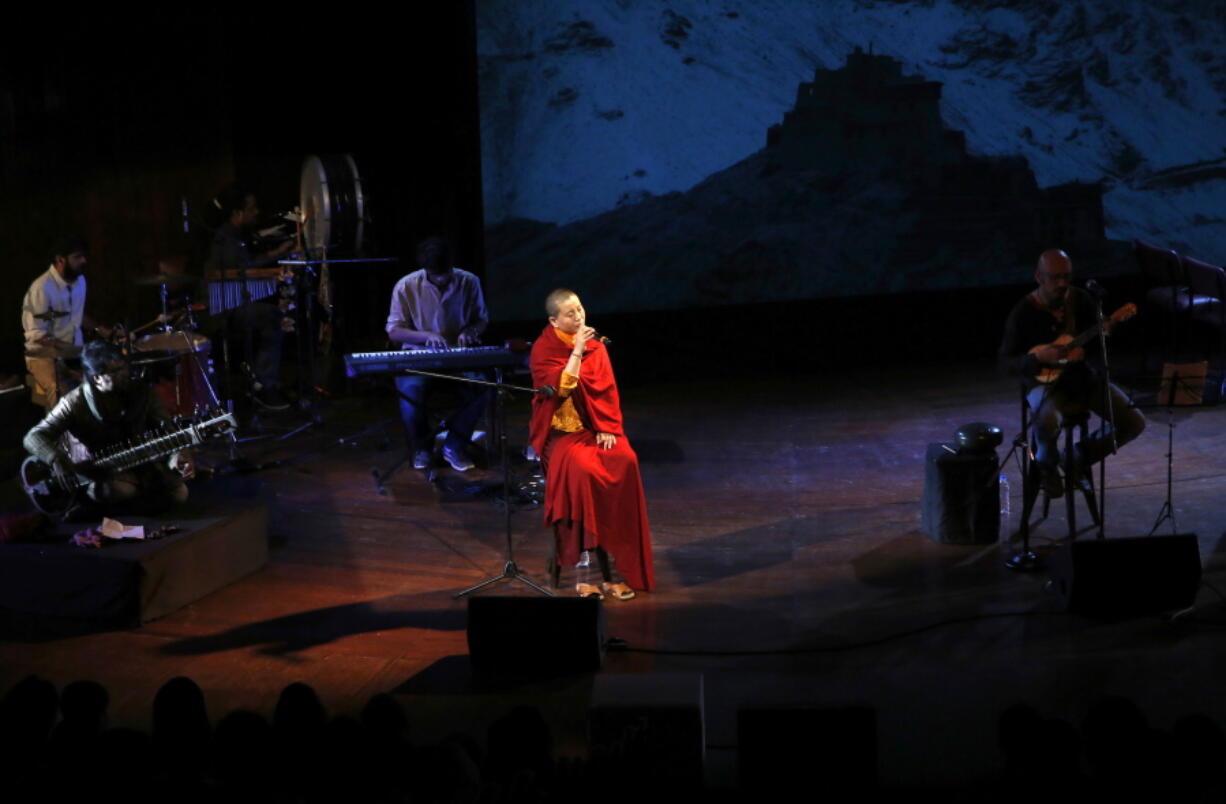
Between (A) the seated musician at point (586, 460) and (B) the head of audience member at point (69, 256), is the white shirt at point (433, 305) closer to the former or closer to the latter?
(A) the seated musician at point (586, 460)

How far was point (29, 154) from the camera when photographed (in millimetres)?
11086

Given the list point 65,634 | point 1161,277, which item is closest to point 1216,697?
point 65,634

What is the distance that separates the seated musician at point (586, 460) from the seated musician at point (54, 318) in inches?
177

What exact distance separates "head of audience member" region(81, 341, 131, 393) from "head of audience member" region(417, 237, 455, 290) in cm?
235

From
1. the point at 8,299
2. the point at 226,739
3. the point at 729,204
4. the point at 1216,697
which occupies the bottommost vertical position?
the point at 1216,697

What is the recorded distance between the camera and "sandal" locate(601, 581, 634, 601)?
269 inches

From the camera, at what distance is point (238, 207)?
1137cm

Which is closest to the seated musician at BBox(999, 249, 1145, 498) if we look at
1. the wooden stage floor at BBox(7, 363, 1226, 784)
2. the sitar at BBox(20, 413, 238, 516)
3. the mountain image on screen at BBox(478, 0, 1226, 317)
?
the wooden stage floor at BBox(7, 363, 1226, 784)

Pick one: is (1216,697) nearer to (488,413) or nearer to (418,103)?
(488,413)

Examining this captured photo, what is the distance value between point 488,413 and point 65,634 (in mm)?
3661

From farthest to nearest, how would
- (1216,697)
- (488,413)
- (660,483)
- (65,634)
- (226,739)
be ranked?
(488,413), (660,483), (65,634), (1216,697), (226,739)

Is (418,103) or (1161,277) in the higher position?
(418,103)

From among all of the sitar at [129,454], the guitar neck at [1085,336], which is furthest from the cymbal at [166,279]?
the guitar neck at [1085,336]

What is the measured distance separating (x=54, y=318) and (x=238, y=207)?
75.1 inches
